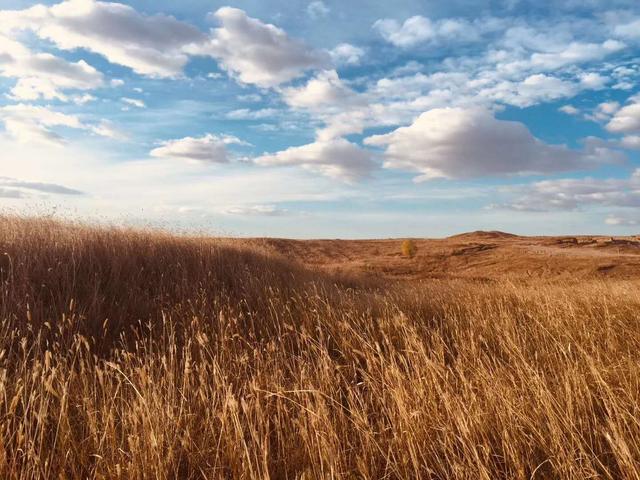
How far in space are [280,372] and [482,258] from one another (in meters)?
20.8

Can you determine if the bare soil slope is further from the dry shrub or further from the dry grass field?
the dry grass field

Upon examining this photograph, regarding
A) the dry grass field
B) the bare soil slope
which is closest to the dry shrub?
the bare soil slope

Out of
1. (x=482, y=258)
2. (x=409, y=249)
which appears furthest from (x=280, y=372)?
(x=409, y=249)

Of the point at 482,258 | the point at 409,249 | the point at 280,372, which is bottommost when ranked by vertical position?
the point at 280,372

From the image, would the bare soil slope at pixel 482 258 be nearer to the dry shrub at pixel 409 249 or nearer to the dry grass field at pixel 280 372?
the dry shrub at pixel 409 249

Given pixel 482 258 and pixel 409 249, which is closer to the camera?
pixel 482 258

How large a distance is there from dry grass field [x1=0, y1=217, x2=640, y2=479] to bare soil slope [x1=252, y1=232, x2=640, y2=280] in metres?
8.02

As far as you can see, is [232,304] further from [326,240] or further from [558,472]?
[326,240]

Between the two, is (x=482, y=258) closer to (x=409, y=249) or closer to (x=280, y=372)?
(x=409, y=249)

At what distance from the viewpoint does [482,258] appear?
2259 centimetres

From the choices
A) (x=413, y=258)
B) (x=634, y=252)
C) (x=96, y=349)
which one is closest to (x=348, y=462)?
(x=96, y=349)

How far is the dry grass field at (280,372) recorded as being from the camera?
2.63 meters

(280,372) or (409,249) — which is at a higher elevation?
(409,249)

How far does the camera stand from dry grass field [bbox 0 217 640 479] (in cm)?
263
